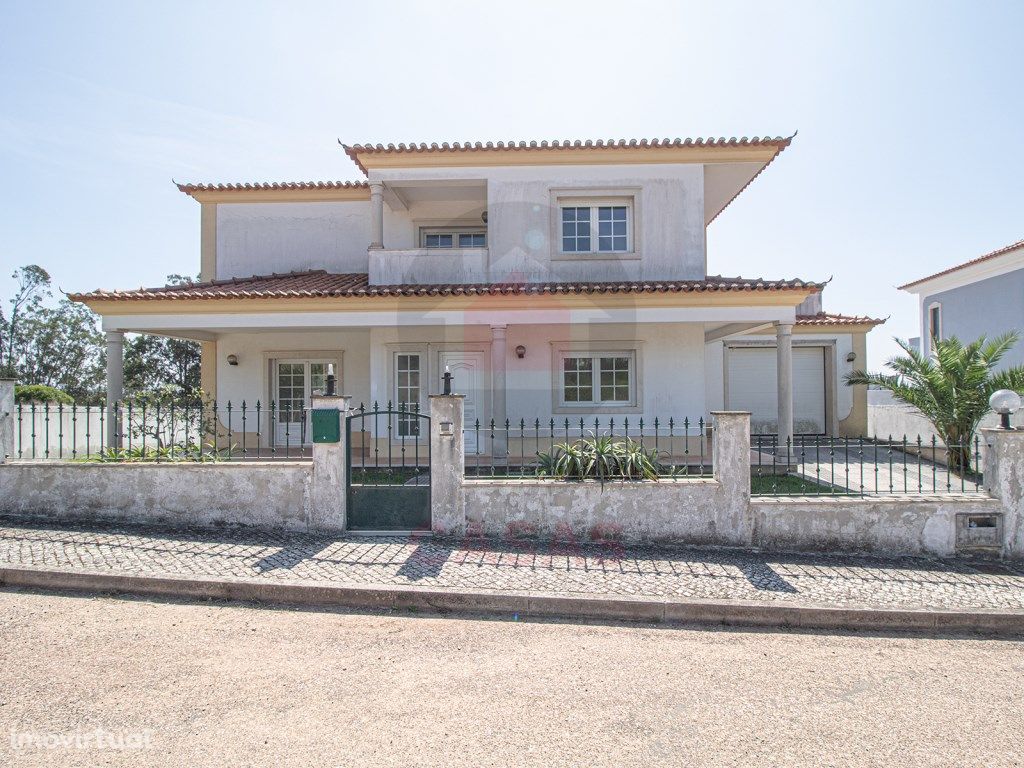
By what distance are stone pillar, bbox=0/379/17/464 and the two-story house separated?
2.45 metres

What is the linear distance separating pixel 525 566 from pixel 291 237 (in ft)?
38.0

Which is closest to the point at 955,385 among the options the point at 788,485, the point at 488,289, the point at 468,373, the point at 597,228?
the point at 788,485

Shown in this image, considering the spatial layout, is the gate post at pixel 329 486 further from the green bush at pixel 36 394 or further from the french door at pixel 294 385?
the green bush at pixel 36 394

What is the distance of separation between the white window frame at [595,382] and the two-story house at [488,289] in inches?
1.3

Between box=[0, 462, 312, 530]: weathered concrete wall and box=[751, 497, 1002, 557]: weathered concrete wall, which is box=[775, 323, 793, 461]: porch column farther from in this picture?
box=[0, 462, 312, 530]: weathered concrete wall

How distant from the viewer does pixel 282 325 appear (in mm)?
10383

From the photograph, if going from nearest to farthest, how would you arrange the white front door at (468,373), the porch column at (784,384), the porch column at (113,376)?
the porch column at (113,376) < the porch column at (784,384) < the white front door at (468,373)

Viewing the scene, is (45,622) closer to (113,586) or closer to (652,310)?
(113,586)

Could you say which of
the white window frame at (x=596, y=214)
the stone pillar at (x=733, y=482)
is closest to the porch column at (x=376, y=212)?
the white window frame at (x=596, y=214)

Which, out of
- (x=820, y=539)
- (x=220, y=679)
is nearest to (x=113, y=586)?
(x=220, y=679)

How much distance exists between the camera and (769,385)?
15.8 m

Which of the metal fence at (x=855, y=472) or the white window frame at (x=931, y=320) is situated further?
A: the white window frame at (x=931, y=320)

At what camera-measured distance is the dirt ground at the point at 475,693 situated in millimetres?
2934

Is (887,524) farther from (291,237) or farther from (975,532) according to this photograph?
(291,237)
